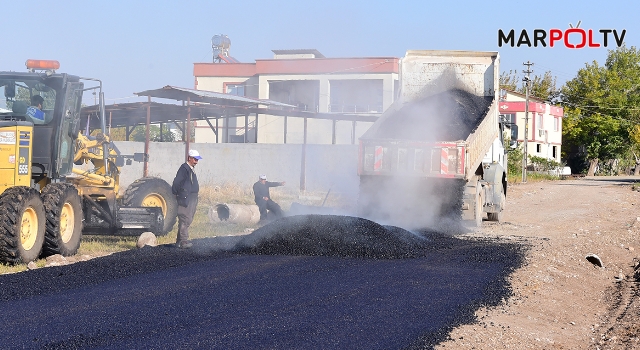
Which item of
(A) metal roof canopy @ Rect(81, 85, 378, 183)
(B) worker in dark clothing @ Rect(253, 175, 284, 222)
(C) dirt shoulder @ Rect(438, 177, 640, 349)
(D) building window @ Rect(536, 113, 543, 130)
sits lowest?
(C) dirt shoulder @ Rect(438, 177, 640, 349)

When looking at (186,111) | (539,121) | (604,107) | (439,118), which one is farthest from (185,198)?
(604,107)

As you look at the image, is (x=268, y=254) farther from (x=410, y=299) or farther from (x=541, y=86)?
(x=541, y=86)

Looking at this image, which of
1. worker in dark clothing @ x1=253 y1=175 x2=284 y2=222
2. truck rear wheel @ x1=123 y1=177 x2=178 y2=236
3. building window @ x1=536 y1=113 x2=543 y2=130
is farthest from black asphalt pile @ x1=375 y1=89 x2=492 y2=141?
building window @ x1=536 y1=113 x2=543 y2=130

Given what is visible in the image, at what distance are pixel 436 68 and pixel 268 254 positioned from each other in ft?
28.1

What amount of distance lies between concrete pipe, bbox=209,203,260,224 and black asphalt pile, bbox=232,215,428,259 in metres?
5.35

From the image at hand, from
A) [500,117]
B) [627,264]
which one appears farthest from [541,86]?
[627,264]

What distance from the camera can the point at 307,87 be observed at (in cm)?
4581

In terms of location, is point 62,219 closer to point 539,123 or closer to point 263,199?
point 263,199

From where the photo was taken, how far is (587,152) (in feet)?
222

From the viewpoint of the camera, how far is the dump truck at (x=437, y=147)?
15.0 metres

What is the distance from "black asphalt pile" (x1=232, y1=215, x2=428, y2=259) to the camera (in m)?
11.3

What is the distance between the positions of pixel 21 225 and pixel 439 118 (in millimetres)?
9266

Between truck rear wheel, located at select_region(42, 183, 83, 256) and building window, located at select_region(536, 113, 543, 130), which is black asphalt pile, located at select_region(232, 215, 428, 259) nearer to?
truck rear wheel, located at select_region(42, 183, 83, 256)

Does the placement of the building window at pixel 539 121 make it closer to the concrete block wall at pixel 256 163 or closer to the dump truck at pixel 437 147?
the concrete block wall at pixel 256 163
